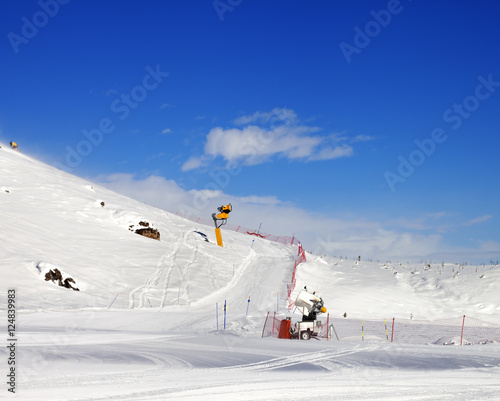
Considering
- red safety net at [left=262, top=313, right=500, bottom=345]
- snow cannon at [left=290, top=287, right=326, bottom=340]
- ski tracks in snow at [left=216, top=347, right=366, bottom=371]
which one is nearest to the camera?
ski tracks in snow at [left=216, top=347, right=366, bottom=371]

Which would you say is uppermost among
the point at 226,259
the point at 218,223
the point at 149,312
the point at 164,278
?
the point at 218,223

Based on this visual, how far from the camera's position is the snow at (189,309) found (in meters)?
8.86

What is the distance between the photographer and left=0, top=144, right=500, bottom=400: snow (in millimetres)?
8859

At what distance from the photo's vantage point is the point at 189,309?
24219 millimetres

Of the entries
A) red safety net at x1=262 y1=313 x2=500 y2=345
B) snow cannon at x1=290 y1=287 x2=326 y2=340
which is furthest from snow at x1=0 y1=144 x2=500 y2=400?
snow cannon at x1=290 y1=287 x2=326 y2=340

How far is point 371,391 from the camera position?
844cm

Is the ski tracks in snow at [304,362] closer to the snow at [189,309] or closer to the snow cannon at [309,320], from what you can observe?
the snow at [189,309]

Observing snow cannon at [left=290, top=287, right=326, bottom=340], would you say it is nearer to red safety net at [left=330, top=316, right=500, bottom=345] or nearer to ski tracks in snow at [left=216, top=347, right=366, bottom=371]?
red safety net at [left=330, top=316, right=500, bottom=345]

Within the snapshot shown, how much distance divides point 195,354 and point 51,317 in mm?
9345

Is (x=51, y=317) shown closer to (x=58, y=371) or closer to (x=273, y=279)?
(x=58, y=371)

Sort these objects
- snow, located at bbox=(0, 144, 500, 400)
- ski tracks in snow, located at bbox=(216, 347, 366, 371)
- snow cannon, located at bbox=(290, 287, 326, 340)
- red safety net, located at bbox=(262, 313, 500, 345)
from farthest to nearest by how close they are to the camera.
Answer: red safety net, located at bbox=(262, 313, 500, 345), snow cannon, located at bbox=(290, 287, 326, 340), ski tracks in snow, located at bbox=(216, 347, 366, 371), snow, located at bbox=(0, 144, 500, 400)

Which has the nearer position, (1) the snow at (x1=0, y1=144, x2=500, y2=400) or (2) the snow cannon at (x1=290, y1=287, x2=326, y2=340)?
(1) the snow at (x1=0, y1=144, x2=500, y2=400)

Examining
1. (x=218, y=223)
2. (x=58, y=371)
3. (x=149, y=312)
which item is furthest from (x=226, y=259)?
(x=58, y=371)

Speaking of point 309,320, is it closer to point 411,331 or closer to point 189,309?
point 411,331
